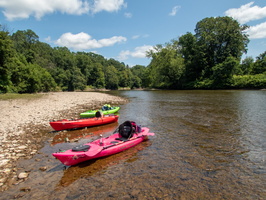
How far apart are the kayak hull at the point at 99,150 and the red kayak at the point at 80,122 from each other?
12.5 feet

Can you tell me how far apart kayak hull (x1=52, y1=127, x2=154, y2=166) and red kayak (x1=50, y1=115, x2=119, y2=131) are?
3820 mm

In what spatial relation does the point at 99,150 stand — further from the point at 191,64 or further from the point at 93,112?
the point at 191,64

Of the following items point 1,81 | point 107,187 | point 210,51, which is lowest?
point 107,187

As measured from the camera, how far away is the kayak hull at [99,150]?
6413mm

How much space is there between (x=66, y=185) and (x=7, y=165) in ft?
8.74

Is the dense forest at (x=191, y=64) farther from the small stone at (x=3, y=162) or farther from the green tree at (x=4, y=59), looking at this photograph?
the small stone at (x=3, y=162)

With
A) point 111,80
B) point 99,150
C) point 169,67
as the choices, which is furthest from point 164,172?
point 111,80

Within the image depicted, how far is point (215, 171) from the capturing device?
637 centimetres

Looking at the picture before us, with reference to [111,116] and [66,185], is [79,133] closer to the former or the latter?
[111,116]

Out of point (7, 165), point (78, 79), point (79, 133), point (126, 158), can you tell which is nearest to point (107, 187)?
point (126, 158)

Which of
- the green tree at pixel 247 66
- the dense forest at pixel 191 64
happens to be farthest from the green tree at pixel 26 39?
the green tree at pixel 247 66

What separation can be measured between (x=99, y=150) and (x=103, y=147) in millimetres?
322

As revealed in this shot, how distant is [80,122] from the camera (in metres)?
12.0

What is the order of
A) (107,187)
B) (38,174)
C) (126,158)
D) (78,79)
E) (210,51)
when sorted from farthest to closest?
(78,79) < (210,51) < (126,158) < (38,174) < (107,187)
